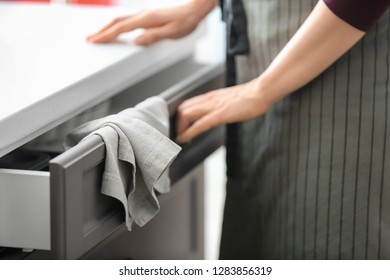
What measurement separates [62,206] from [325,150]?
1.43 ft

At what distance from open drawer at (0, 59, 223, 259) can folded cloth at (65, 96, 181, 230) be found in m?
0.02

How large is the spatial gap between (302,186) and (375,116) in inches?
6.2

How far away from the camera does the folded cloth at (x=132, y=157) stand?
3.01 ft

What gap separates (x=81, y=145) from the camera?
34.2 inches

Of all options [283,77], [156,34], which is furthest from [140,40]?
[283,77]

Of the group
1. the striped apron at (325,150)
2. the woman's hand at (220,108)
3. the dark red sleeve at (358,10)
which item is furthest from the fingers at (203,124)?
the dark red sleeve at (358,10)

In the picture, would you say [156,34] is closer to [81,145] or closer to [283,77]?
[283,77]

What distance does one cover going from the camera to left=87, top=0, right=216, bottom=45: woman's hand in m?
1.22

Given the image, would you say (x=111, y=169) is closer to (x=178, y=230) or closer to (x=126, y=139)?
(x=126, y=139)

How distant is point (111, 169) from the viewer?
91cm

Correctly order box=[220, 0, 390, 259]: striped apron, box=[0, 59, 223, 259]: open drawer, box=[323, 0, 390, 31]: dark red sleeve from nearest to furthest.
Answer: box=[0, 59, 223, 259]: open drawer → box=[323, 0, 390, 31]: dark red sleeve → box=[220, 0, 390, 259]: striped apron

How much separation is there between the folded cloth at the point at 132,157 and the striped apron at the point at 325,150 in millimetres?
259

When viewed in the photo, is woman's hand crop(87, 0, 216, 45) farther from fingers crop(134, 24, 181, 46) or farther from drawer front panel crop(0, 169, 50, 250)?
Answer: drawer front panel crop(0, 169, 50, 250)

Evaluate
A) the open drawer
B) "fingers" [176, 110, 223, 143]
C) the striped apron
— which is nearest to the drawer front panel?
the open drawer
